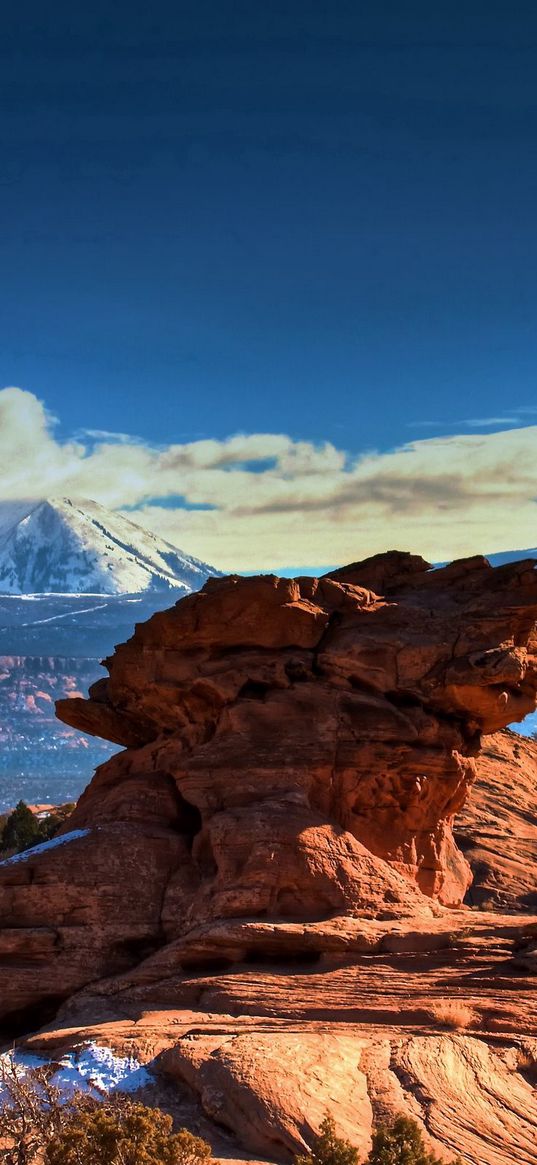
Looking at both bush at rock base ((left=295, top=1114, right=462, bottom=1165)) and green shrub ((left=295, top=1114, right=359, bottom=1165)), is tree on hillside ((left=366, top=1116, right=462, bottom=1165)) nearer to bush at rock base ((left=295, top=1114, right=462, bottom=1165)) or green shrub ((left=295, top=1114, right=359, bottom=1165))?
bush at rock base ((left=295, top=1114, right=462, bottom=1165))

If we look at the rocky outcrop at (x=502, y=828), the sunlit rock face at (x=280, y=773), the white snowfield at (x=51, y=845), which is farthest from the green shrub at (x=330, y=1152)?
the rocky outcrop at (x=502, y=828)

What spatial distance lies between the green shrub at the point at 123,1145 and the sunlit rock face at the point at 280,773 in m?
8.17

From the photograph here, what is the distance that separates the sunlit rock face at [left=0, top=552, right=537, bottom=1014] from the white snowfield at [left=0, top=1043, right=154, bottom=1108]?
418 cm

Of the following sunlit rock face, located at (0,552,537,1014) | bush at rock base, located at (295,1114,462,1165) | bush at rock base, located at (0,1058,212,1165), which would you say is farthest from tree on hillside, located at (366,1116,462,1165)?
sunlit rock face, located at (0,552,537,1014)

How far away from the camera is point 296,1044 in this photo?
83.6ft

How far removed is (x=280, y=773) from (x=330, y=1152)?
1230 cm

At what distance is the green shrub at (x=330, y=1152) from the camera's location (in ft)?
70.5

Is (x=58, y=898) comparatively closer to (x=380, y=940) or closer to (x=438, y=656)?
(x=380, y=940)

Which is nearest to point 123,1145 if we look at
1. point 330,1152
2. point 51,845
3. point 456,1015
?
point 330,1152

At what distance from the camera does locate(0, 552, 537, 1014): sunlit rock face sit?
1232 inches

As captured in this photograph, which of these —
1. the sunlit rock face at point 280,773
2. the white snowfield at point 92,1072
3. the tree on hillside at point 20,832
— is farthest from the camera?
the tree on hillside at point 20,832

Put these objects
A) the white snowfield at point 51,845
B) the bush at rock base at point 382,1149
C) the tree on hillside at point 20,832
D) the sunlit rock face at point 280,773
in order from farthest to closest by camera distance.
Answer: the tree on hillside at point 20,832 → the white snowfield at point 51,845 → the sunlit rock face at point 280,773 → the bush at rock base at point 382,1149

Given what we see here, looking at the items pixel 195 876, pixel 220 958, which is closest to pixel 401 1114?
pixel 220 958

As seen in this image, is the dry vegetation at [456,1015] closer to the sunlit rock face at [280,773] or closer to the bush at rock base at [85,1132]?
the sunlit rock face at [280,773]
